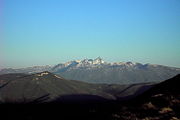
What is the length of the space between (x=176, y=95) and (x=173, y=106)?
5.81 metres

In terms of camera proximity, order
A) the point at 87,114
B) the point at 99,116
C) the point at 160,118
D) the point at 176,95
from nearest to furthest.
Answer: the point at 160,118
the point at 99,116
the point at 87,114
the point at 176,95

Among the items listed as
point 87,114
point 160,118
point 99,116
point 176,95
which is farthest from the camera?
point 176,95

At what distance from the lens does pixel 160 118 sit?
94.6ft

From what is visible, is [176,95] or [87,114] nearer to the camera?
[87,114]

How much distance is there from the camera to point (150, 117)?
29.5 meters

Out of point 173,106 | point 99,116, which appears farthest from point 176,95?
point 99,116

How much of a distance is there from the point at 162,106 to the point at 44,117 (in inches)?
627

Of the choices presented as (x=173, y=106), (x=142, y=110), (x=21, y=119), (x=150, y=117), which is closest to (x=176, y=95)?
(x=173, y=106)

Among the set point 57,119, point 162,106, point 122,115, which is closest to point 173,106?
point 162,106

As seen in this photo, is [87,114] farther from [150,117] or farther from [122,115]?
[150,117]

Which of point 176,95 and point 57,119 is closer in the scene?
point 57,119

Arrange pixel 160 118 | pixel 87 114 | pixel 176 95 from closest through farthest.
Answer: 1. pixel 160 118
2. pixel 87 114
3. pixel 176 95

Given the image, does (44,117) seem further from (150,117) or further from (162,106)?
(162,106)

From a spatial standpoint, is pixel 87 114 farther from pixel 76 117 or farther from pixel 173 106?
pixel 173 106
